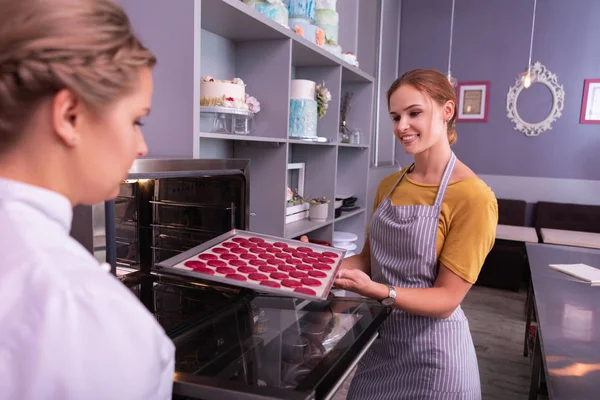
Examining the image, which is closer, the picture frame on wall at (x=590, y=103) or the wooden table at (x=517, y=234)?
the wooden table at (x=517, y=234)

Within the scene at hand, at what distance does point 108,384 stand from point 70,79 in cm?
33

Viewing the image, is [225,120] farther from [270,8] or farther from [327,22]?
[327,22]

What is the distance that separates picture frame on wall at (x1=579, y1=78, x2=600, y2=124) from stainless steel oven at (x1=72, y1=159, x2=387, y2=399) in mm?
4857

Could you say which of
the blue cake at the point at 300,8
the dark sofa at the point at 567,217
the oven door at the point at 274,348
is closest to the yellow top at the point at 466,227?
the oven door at the point at 274,348

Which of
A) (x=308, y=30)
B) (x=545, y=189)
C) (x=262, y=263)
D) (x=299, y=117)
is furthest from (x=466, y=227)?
(x=545, y=189)

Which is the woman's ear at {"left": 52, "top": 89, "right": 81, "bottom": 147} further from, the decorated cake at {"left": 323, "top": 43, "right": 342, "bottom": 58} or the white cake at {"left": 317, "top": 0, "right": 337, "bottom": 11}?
the white cake at {"left": 317, "top": 0, "right": 337, "bottom": 11}

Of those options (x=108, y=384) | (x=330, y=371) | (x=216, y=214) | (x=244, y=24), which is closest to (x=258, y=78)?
(x=244, y=24)

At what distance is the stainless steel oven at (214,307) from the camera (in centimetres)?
78

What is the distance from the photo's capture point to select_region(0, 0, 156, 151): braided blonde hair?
18.4 inches

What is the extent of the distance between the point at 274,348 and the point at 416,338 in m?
0.67

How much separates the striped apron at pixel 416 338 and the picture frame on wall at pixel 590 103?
4356 mm

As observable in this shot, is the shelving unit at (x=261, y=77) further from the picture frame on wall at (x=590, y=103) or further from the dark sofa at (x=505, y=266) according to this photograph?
the picture frame on wall at (x=590, y=103)

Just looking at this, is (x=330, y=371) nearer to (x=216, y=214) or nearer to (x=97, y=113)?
(x=97, y=113)

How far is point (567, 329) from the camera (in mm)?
1578
